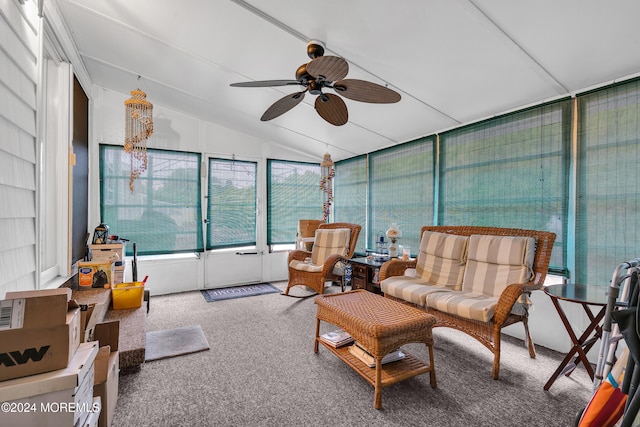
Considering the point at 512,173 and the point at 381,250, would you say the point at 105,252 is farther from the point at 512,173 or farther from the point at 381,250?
the point at 512,173

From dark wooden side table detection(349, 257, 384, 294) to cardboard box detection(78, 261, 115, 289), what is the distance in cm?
269

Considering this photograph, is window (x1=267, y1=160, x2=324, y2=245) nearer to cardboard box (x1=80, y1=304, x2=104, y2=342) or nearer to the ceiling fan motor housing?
the ceiling fan motor housing

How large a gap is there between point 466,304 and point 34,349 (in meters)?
2.48

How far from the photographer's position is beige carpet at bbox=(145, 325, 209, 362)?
2.46 metres

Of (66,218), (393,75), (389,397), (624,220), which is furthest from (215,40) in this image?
(624,220)

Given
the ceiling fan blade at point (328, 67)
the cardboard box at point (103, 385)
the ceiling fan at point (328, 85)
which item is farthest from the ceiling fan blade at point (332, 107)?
the cardboard box at point (103, 385)

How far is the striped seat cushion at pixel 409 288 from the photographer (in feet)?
8.63

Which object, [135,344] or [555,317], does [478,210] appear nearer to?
[555,317]

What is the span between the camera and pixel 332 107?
2414mm

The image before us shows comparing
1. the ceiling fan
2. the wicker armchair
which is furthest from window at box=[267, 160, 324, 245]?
the ceiling fan

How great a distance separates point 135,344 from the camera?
79.4 inches

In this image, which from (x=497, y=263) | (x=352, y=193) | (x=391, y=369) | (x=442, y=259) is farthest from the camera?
(x=352, y=193)

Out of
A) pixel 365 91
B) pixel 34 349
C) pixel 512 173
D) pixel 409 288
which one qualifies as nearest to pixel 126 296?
pixel 34 349

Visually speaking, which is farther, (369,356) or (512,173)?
(512,173)
